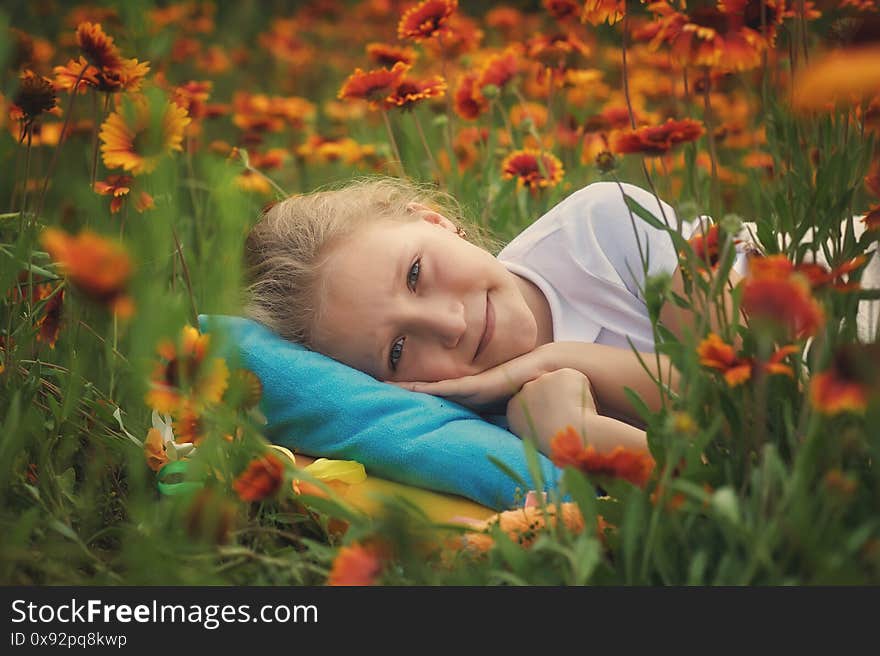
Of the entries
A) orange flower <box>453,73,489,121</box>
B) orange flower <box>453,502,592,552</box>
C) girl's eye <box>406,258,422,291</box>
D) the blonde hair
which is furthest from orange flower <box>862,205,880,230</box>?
orange flower <box>453,73,489,121</box>

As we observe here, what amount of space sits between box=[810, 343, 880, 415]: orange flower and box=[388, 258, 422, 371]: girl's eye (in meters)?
0.64

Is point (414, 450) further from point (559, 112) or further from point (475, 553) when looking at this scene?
point (559, 112)

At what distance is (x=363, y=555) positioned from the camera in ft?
2.55

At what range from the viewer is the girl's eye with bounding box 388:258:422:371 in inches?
49.5

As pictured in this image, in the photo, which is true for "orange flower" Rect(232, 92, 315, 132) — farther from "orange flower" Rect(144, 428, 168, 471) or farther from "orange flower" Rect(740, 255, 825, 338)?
"orange flower" Rect(740, 255, 825, 338)

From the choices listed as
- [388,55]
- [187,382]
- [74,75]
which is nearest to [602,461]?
[187,382]

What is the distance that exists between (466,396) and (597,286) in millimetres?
262

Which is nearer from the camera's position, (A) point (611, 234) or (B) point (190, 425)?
(B) point (190, 425)

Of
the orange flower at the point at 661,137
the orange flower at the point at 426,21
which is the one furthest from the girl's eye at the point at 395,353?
the orange flower at the point at 426,21

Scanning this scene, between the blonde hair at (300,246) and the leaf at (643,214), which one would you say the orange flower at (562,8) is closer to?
the blonde hair at (300,246)

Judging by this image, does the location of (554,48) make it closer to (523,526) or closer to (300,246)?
(300,246)

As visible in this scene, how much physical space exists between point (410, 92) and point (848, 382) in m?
1.04

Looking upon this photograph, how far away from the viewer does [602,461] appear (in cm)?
81

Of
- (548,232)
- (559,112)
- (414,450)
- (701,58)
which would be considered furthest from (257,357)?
(559,112)
